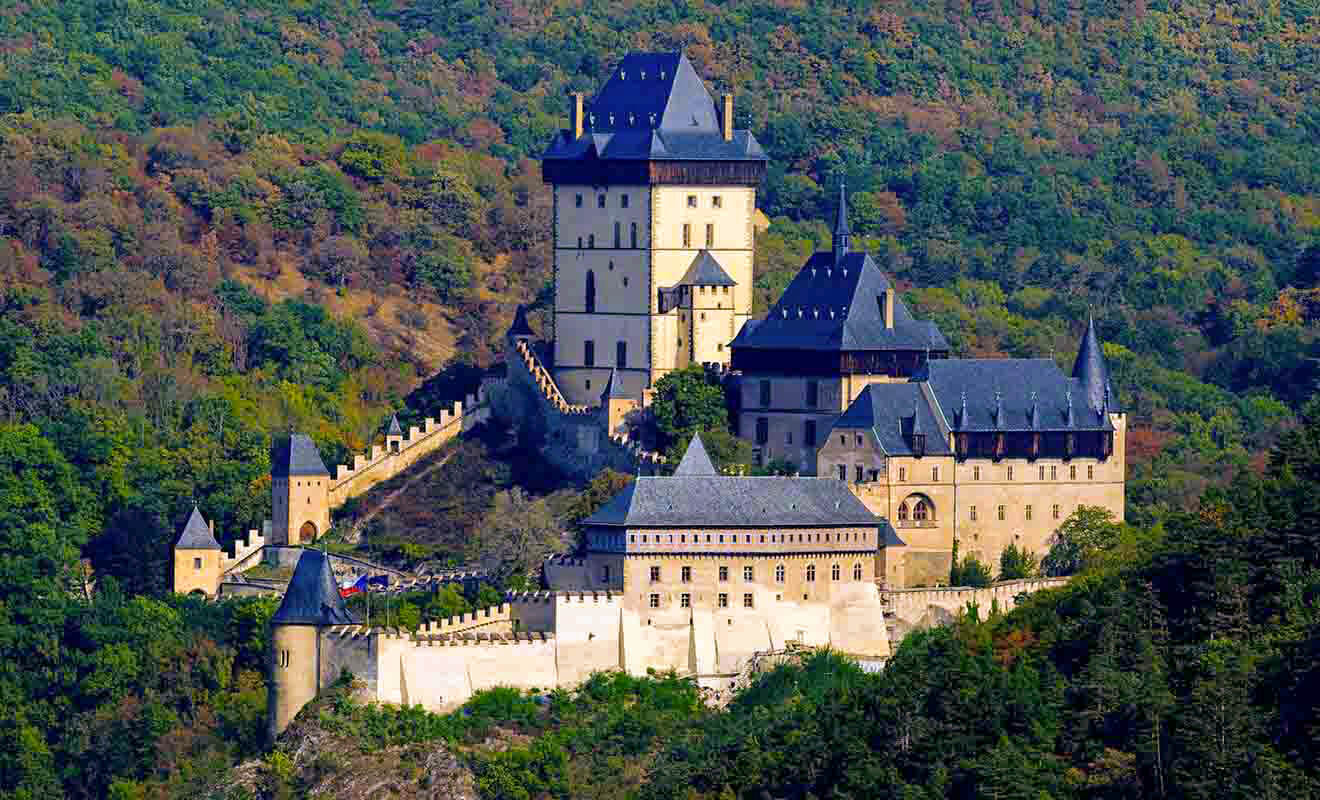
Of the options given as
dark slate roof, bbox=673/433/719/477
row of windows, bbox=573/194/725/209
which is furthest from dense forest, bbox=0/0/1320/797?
row of windows, bbox=573/194/725/209

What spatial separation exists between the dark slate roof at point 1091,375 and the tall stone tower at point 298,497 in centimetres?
1725

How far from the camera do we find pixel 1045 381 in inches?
4129

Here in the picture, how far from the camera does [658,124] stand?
11031 centimetres

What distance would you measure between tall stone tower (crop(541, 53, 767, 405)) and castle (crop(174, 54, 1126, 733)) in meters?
0.07

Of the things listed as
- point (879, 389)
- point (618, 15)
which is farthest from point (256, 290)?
point (618, 15)

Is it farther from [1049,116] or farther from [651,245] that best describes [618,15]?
[651,245]

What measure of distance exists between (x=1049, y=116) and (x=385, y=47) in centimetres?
2321

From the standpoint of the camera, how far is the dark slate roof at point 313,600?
97.1 meters

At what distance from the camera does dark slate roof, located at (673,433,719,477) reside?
328 feet

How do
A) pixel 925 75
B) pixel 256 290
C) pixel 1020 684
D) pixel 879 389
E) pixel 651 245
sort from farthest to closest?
pixel 925 75 < pixel 256 290 < pixel 651 245 < pixel 879 389 < pixel 1020 684

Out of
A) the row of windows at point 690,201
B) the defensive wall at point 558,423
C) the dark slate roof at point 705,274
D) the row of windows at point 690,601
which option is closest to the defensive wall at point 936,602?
the row of windows at point 690,601

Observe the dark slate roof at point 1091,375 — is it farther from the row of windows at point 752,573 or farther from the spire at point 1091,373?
the row of windows at point 752,573

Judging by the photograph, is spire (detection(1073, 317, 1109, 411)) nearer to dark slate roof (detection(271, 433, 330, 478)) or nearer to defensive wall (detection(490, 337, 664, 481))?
defensive wall (detection(490, 337, 664, 481))

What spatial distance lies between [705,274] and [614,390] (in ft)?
11.9
